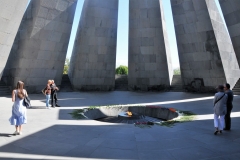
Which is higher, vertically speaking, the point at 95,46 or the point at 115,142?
the point at 95,46

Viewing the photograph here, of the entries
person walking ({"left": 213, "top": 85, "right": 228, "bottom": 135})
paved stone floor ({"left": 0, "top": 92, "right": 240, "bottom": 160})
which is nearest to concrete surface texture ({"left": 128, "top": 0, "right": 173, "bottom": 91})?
paved stone floor ({"left": 0, "top": 92, "right": 240, "bottom": 160})

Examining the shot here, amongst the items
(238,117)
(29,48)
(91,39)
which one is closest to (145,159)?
(238,117)

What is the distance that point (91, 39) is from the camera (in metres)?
16.6

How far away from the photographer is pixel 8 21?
9.09 meters

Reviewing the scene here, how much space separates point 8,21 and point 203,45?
1298 centimetres

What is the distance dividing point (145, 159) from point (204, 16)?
13.6 metres

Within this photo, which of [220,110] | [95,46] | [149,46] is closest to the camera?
[220,110]

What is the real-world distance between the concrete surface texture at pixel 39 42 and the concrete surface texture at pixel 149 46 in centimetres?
551

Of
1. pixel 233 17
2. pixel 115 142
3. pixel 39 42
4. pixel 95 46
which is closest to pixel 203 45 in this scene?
pixel 233 17

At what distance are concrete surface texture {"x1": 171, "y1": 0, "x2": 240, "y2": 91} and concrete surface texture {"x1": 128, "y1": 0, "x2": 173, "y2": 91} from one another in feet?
4.65

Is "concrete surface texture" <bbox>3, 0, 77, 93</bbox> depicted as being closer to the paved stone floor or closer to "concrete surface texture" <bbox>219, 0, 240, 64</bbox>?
the paved stone floor

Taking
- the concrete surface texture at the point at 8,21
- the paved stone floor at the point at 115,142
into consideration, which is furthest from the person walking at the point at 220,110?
the concrete surface texture at the point at 8,21

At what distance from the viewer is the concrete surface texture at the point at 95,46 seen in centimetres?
1652

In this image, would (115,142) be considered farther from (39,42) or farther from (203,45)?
(203,45)
